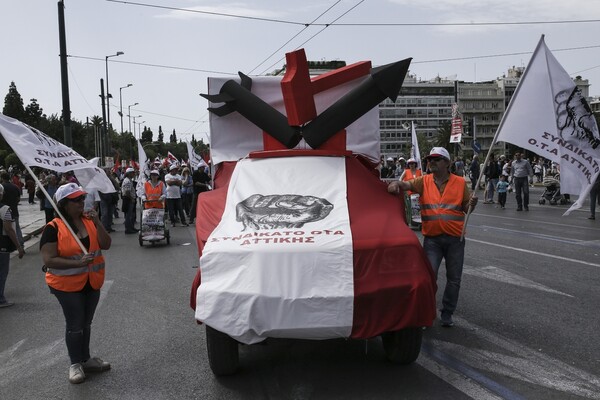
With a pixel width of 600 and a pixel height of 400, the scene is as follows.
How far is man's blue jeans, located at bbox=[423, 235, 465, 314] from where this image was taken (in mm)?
6195

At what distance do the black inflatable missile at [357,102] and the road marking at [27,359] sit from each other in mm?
3391

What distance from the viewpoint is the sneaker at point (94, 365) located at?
519cm

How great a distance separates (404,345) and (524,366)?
1.06 metres

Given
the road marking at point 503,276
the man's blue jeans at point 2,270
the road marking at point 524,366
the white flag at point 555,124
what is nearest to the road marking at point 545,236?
the road marking at point 503,276

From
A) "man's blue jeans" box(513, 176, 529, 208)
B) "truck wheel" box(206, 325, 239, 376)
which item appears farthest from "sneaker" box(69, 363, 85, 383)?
"man's blue jeans" box(513, 176, 529, 208)

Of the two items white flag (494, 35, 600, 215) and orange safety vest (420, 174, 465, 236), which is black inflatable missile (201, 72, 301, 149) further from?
white flag (494, 35, 600, 215)

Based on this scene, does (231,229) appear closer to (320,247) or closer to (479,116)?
(320,247)

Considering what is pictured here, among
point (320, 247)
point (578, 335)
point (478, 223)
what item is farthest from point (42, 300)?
point (478, 223)

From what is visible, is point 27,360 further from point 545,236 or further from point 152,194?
point 545,236

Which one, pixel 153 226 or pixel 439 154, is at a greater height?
pixel 439 154

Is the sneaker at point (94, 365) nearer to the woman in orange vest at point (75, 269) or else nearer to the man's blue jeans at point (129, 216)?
the woman in orange vest at point (75, 269)

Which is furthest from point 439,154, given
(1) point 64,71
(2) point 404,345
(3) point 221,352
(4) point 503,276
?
(1) point 64,71

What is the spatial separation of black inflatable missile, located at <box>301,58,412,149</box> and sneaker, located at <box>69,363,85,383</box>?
327cm

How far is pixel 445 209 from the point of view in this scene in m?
6.17
